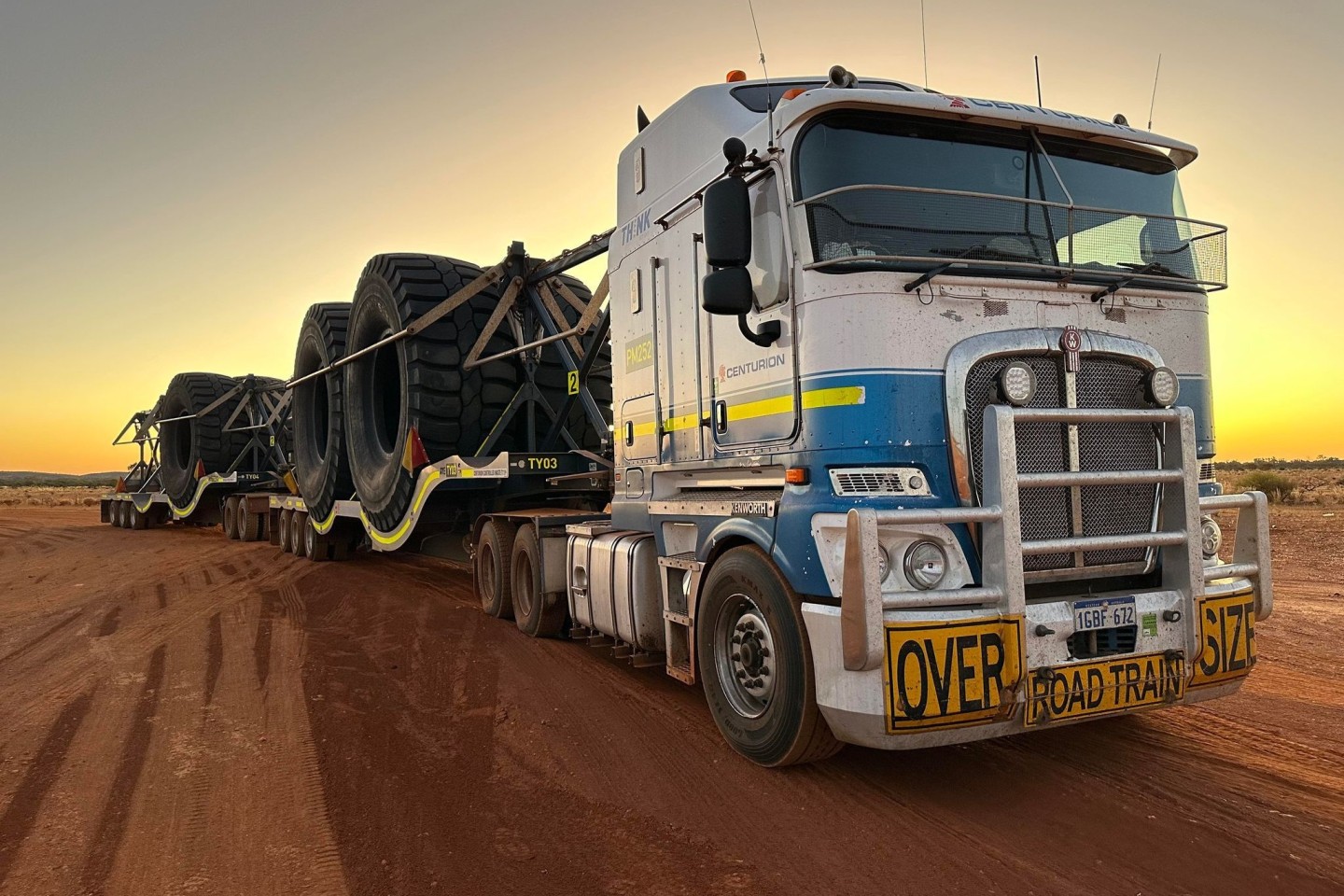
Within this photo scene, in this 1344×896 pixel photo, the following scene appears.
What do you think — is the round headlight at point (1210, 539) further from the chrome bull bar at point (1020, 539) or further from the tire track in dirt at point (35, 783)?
the tire track in dirt at point (35, 783)

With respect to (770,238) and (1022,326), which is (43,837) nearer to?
(770,238)

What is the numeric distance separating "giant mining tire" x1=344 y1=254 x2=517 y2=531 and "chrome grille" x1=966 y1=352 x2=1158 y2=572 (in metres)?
7.22

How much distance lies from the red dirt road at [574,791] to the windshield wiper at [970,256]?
2.31 meters

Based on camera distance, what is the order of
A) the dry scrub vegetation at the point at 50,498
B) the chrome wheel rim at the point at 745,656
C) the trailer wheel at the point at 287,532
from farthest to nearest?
the dry scrub vegetation at the point at 50,498
the trailer wheel at the point at 287,532
the chrome wheel rim at the point at 745,656

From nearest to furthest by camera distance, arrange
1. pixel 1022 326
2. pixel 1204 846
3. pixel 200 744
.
Answer: pixel 1204 846, pixel 1022 326, pixel 200 744

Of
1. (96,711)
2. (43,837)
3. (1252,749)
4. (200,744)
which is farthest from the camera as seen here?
(96,711)

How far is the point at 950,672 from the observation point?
149 inches

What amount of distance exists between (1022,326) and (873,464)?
1.01 metres

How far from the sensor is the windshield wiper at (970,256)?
13.7ft

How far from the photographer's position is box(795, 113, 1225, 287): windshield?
170 inches

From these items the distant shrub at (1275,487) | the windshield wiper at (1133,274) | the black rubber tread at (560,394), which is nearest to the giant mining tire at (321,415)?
the black rubber tread at (560,394)

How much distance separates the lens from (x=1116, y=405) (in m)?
4.46

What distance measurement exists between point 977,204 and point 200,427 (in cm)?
2195

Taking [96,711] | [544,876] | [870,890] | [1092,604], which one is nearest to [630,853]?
[544,876]
